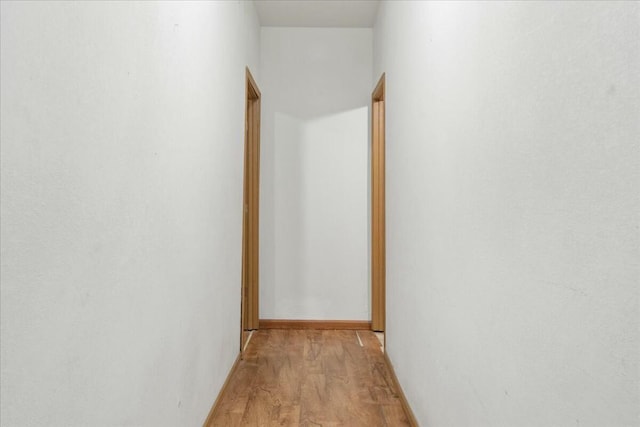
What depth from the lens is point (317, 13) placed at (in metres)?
3.59

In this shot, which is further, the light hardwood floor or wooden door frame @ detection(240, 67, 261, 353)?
wooden door frame @ detection(240, 67, 261, 353)

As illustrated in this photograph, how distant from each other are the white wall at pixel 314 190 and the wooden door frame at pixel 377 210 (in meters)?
0.11

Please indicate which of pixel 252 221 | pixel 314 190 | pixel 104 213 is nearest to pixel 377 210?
pixel 314 190

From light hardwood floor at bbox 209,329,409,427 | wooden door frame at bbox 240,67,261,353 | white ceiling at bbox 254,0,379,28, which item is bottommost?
light hardwood floor at bbox 209,329,409,427

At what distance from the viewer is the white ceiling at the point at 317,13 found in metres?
3.40

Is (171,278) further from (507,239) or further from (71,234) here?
(507,239)

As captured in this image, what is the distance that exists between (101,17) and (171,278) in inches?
34.3

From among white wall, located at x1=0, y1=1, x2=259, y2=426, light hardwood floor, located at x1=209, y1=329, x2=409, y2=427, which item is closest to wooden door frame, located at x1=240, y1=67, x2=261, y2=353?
light hardwood floor, located at x1=209, y1=329, x2=409, y2=427

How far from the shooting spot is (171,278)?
153cm

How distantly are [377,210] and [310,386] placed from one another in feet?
5.48

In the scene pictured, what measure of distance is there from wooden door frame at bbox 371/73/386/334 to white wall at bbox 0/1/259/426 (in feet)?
6.53

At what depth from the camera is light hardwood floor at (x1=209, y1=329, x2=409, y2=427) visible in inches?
87.4

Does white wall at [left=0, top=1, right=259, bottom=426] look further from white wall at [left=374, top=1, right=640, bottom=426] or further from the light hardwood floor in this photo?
white wall at [left=374, top=1, right=640, bottom=426]

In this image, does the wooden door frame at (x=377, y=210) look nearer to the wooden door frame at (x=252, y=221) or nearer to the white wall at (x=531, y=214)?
the wooden door frame at (x=252, y=221)
